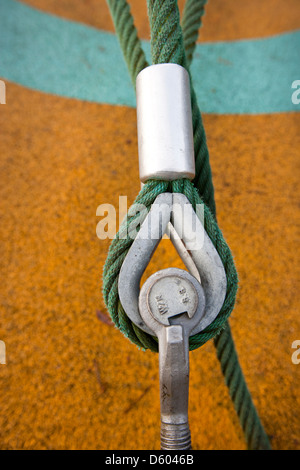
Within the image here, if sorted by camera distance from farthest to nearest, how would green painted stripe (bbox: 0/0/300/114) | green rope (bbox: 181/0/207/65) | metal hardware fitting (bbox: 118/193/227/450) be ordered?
green painted stripe (bbox: 0/0/300/114)
green rope (bbox: 181/0/207/65)
metal hardware fitting (bbox: 118/193/227/450)

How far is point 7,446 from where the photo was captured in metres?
0.71

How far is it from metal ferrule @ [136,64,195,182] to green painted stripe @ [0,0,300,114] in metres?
0.79

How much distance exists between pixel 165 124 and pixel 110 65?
3.23 feet

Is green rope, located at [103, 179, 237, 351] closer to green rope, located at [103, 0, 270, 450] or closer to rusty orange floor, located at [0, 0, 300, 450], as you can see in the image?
green rope, located at [103, 0, 270, 450]

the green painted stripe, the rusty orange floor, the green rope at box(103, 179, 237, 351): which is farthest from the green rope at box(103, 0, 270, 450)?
the green painted stripe

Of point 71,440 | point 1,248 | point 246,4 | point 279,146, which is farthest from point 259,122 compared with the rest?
point 71,440

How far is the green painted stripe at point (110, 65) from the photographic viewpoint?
3.97 ft

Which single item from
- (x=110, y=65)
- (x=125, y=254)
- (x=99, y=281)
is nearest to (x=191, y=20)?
(x=125, y=254)

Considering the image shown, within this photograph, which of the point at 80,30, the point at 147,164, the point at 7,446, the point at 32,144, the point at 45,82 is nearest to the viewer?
the point at 147,164

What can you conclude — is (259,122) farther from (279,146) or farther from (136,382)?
(136,382)

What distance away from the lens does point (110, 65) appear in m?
1.29

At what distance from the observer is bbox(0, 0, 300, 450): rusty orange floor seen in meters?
0.76

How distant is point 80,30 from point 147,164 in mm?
1150

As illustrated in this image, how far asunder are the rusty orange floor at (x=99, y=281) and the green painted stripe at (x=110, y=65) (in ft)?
0.20
